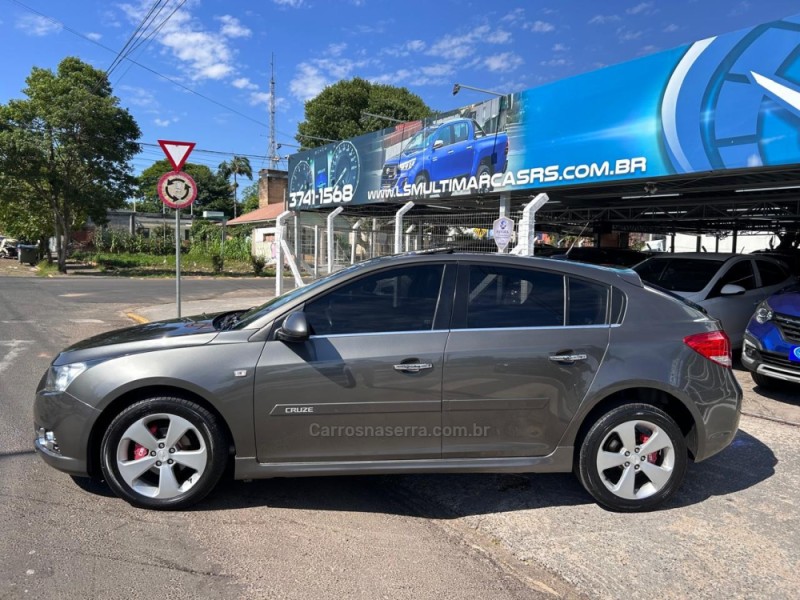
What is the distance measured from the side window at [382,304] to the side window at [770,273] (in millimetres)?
7398

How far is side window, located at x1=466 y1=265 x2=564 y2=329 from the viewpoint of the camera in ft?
11.6

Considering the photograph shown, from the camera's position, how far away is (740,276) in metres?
8.35

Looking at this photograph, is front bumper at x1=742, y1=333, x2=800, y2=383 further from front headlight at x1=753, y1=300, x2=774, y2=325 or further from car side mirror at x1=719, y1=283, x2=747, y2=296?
car side mirror at x1=719, y1=283, x2=747, y2=296

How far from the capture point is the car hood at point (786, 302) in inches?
234

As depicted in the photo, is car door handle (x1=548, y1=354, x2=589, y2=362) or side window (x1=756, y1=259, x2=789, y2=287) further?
side window (x1=756, y1=259, x2=789, y2=287)

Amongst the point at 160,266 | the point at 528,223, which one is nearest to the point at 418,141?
the point at 528,223

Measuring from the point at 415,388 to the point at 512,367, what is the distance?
618 mm

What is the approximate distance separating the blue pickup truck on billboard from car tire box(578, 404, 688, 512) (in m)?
7.14

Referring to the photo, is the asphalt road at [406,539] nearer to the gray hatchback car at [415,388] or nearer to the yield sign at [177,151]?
the gray hatchback car at [415,388]

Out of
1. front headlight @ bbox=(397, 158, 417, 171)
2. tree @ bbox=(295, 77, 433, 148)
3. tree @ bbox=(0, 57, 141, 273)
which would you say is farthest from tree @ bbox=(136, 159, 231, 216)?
front headlight @ bbox=(397, 158, 417, 171)

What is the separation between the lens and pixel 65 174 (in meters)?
25.7

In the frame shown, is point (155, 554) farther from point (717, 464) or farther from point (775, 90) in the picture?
point (775, 90)

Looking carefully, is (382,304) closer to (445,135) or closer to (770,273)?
(770,273)

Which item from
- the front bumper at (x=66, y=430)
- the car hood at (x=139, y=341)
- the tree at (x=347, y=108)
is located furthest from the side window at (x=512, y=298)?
the tree at (x=347, y=108)
